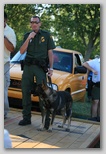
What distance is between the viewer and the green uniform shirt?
4.33 metres

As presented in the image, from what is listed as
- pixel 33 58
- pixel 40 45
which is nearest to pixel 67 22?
pixel 40 45

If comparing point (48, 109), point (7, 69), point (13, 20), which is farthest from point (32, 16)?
point (48, 109)

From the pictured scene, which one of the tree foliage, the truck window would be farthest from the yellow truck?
the tree foliage

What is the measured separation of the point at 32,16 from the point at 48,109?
0.78m

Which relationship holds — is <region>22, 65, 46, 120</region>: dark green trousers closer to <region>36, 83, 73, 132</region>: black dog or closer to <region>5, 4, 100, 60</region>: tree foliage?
<region>36, 83, 73, 132</region>: black dog

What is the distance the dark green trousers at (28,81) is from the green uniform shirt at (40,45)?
108 millimetres

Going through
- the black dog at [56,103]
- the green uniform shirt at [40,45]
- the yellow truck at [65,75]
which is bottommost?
the black dog at [56,103]

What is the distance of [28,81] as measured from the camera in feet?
14.5

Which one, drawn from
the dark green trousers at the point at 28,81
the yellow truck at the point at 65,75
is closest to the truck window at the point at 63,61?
the yellow truck at the point at 65,75

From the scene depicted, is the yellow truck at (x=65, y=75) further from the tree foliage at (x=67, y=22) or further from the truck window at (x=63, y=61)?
the tree foliage at (x=67, y=22)

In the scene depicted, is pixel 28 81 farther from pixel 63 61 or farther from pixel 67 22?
pixel 67 22

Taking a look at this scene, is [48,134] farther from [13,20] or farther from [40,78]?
[13,20]

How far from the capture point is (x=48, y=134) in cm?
434

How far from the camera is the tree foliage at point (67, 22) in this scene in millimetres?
4289
